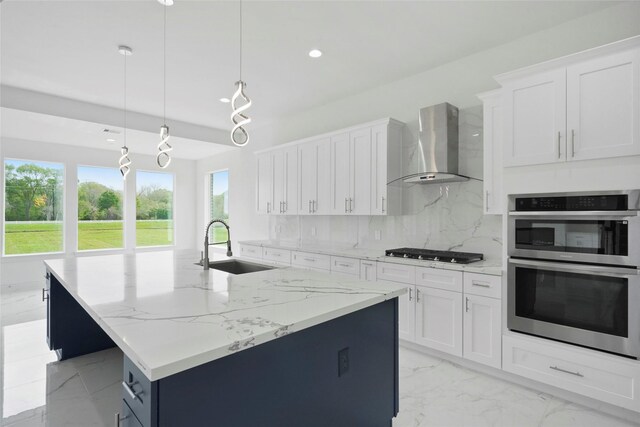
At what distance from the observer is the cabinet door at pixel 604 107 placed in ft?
6.95

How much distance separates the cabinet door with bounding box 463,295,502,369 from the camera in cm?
266

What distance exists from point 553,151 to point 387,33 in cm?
168

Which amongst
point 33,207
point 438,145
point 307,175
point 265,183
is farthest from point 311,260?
point 33,207

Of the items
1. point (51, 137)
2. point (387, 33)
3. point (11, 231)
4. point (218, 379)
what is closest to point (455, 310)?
point (218, 379)

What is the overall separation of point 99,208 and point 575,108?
7.82 meters

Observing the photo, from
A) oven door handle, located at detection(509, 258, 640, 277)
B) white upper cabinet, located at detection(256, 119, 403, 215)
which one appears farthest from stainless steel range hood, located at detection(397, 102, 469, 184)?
oven door handle, located at detection(509, 258, 640, 277)

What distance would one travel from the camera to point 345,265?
3.78m

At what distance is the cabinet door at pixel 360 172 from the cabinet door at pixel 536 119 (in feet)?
5.02

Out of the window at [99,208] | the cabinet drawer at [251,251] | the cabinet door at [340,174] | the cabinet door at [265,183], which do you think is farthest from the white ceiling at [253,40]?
the window at [99,208]

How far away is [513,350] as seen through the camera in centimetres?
257

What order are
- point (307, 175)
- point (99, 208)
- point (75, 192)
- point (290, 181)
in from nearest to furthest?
point (307, 175) → point (290, 181) → point (75, 192) → point (99, 208)

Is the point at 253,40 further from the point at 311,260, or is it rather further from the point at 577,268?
the point at 577,268

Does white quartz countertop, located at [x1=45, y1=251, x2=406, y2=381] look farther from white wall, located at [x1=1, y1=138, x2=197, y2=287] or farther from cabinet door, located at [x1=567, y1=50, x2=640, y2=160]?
white wall, located at [x1=1, y1=138, x2=197, y2=287]

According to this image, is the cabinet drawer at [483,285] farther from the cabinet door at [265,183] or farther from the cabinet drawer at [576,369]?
the cabinet door at [265,183]
